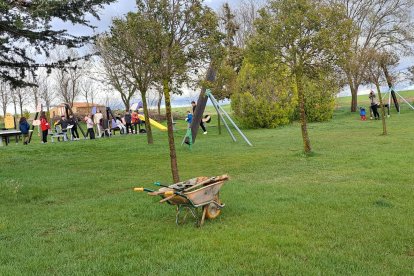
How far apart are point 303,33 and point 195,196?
26.4 feet

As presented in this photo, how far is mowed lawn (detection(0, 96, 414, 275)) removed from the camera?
4449mm

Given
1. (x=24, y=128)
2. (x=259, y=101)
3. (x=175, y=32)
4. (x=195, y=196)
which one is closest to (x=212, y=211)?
(x=195, y=196)

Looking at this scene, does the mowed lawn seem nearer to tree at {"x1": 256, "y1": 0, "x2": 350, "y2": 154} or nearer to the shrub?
tree at {"x1": 256, "y1": 0, "x2": 350, "y2": 154}

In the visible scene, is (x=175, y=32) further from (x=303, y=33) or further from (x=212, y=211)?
(x=303, y=33)

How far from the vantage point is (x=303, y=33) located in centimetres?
1227

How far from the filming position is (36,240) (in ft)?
18.2

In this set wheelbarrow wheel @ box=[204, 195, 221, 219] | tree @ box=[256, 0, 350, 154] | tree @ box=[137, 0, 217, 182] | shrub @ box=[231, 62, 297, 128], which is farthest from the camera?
shrub @ box=[231, 62, 297, 128]

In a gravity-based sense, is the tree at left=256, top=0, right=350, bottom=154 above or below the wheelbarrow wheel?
above

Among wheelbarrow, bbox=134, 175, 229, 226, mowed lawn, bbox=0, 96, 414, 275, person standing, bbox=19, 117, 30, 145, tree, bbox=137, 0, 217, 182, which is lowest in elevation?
mowed lawn, bbox=0, 96, 414, 275

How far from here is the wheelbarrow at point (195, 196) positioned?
5.76 meters

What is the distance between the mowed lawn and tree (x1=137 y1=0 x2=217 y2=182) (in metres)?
2.53

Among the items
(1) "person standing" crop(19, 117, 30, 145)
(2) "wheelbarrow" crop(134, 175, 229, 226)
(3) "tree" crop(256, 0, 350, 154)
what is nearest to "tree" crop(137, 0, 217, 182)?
(2) "wheelbarrow" crop(134, 175, 229, 226)

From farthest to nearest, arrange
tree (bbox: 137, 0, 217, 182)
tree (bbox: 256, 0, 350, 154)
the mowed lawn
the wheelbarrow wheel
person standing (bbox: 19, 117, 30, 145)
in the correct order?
person standing (bbox: 19, 117, 30, 145), tree (bbox: 256, 0, 350, 154), tree (bbox: 137, 0, 217, 182), the wheelbarrow wheel, the mowed lawn

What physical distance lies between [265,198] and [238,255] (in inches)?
112
